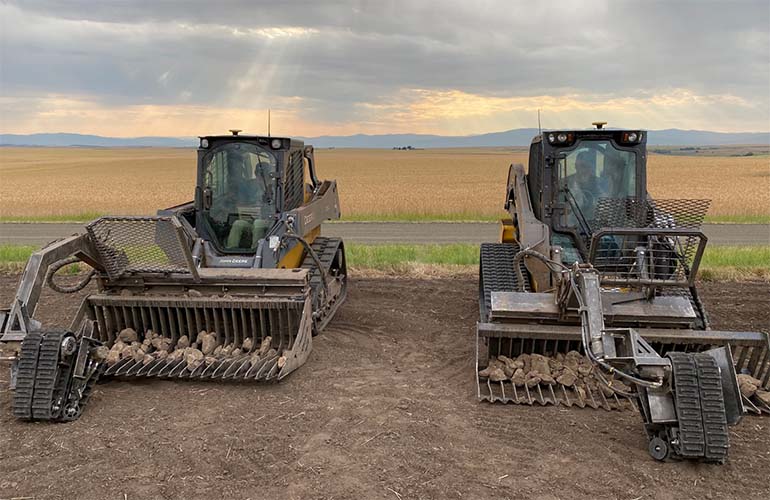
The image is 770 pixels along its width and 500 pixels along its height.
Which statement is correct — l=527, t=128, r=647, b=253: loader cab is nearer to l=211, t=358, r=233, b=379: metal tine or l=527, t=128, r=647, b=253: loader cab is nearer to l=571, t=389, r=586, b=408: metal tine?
l=571, t=389, r=586, b=408: metal tine

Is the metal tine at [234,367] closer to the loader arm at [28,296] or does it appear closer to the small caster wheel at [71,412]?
the small caster wheel at [71,412]

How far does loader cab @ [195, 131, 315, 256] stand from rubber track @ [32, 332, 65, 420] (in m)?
2.97

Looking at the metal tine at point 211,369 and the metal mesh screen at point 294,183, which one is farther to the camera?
the metal mesh screen at point 294,183

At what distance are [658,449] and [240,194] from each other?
18.3 feet

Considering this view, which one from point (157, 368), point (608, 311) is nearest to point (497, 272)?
point (608, 311)

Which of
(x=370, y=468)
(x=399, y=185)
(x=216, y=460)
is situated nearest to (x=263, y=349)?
(x=216, y=460)

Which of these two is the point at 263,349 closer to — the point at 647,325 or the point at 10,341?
the point at 10,341

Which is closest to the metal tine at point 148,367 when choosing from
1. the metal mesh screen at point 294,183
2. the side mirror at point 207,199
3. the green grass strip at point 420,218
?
the side mirror at point 207,199

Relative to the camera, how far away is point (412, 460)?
4660 mm

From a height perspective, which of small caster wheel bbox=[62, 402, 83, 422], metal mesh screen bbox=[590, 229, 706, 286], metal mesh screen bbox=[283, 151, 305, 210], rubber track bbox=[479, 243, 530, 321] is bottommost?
small caster wheel bbox=[62, 402, 83, 422]

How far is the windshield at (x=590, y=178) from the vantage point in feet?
24.6

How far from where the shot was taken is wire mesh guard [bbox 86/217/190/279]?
6.33 meters

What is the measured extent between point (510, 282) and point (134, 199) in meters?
26.4

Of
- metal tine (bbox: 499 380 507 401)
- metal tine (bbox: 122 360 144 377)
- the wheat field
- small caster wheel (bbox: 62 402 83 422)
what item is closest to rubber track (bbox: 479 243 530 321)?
metal tine (bbox: 499 380 507 401)
